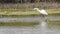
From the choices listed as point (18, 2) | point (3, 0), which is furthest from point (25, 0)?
point (3, 0)

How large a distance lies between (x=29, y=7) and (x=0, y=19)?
0.63 metres

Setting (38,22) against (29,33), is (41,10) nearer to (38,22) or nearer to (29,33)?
(38,22)

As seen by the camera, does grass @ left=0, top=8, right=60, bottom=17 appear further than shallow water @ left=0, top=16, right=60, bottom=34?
Yes

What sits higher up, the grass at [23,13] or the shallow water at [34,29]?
the grass at [23,13]

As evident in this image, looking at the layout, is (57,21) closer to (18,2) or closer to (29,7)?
(29,7)

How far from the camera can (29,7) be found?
12.7ft

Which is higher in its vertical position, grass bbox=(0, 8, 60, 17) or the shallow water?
grass bbox=(0, 8, 60, 17)

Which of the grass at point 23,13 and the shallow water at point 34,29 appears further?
the grass at point 23,13

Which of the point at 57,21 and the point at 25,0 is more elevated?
the point at 25,0

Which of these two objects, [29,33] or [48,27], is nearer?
[29,33]

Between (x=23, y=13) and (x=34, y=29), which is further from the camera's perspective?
(x=23, y=13)

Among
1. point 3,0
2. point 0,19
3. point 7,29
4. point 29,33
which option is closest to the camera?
point 29,33

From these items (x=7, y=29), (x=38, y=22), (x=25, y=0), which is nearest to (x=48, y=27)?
(x=38, y=22)

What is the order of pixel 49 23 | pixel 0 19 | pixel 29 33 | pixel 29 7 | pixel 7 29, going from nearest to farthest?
pixel 29 33 < pixel 7 29 < pixel 49 23 < pixel 0 19 < pixel 29 7
